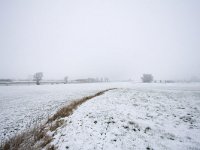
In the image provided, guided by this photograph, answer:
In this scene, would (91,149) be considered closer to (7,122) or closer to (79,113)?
(79,113)

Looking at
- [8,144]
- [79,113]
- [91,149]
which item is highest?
[79,113]

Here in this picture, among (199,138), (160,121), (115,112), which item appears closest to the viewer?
(199,138)

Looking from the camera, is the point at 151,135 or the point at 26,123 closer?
the point at 151,135

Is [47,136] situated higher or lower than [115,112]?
lower

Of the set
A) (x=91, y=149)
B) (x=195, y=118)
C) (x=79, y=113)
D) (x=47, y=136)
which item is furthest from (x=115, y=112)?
(x=195, y=118)

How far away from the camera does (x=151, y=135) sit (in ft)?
22.6

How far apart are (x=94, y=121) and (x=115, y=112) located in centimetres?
194

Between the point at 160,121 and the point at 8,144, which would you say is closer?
the point at 8,144

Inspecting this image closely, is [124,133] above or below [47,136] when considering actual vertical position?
above

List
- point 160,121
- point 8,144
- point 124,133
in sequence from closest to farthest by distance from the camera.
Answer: point 124,133, point 8,144, point 160,121

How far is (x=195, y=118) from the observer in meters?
9.02

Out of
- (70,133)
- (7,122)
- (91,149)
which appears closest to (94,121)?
(70,133)

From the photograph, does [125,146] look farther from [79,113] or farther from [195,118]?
[195,118]

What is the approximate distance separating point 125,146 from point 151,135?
1.69 m
